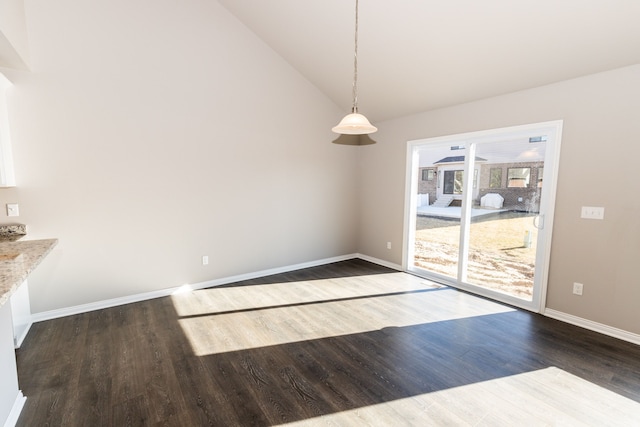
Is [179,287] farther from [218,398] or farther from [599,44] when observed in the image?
[599,44]

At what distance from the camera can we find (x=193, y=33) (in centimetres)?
394

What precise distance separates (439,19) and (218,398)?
397 cm

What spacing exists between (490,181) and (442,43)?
6.19 ft

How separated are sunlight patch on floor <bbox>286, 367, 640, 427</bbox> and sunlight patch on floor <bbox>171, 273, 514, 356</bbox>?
104 cm

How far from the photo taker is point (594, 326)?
311cm

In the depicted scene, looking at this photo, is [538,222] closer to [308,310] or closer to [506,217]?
[506,217]

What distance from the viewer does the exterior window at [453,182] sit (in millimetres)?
4336

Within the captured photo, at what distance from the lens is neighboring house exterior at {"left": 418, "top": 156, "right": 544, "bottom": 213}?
11.7 ft

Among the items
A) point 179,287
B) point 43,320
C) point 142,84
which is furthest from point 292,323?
point 142,84

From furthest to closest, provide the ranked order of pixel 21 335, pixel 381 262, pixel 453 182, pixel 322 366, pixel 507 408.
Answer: pixel 381 262, pixel 453 182, pixel 21 335, pixel 322 366, pixel 507 408

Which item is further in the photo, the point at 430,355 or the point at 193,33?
the point at 193,33

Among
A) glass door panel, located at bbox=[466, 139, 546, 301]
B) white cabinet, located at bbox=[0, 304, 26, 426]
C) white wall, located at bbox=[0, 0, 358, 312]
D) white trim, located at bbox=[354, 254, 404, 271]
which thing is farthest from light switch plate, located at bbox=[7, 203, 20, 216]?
glass door panel, located at bbox=[466, 139, 546, 301]

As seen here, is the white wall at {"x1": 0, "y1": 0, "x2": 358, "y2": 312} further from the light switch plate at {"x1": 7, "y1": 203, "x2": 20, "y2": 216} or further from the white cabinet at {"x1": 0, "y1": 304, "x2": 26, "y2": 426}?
the white cabinet at {"x1": 0, "y1": 304, "x2": 26, "y2": 426}

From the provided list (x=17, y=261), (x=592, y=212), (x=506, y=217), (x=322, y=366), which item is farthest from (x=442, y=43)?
(x=17, y=261)
